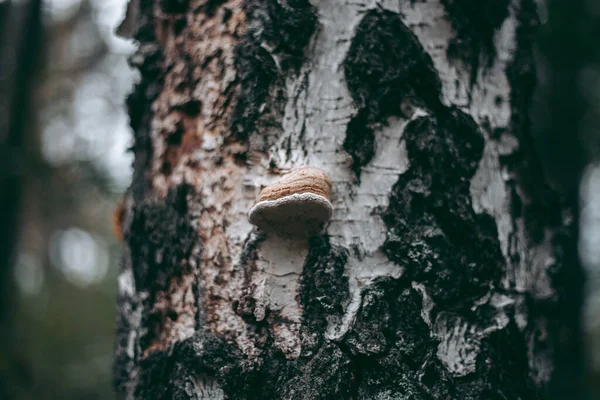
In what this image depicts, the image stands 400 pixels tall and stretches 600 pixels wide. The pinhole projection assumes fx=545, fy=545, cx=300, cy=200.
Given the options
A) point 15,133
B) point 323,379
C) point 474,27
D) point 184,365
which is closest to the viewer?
point 323,379

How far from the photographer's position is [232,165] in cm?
152

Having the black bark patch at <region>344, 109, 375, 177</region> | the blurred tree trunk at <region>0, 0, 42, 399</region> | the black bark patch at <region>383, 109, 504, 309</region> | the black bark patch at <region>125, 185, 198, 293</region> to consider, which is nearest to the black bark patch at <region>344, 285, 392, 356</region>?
the black bark patch at <region>383, 109, 504, 309</region>

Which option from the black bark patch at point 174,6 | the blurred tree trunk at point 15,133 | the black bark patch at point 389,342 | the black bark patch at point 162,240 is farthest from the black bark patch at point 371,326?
the blurred tree trunk at point 15,133

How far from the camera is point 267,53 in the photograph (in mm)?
1534

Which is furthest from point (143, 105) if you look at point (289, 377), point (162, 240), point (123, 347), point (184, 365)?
point (289, 377)

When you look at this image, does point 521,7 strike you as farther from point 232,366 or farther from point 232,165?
point 232,366

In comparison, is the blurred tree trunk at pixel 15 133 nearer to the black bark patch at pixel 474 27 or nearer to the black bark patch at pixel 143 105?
the black bark patch at pixel 143 105

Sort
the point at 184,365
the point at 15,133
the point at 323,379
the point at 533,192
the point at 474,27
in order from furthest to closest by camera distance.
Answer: the point at 15,133
the point at 533,192
the point at 474,27
the point at 184,365
the point at 323,379

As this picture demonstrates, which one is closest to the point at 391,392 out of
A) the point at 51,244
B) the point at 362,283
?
the point at 362,283

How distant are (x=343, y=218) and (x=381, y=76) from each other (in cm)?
42

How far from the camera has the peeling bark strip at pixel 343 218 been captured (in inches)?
53.7

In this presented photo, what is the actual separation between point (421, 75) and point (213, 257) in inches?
30.9

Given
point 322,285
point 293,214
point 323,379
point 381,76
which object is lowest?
point 323,379

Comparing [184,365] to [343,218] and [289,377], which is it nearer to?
[289,377]
